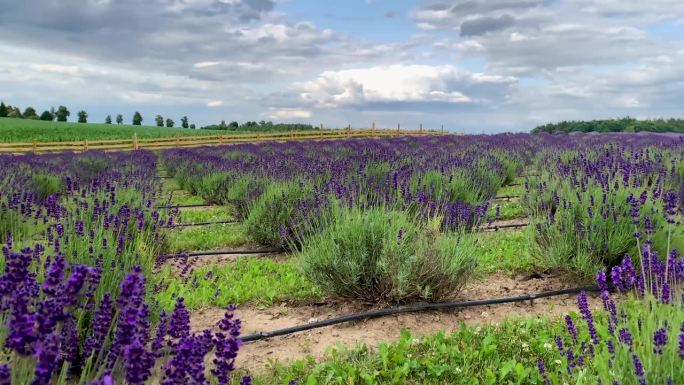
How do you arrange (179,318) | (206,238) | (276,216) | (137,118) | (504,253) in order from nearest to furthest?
(179,318)
(504,253)
(276,216)
(206,238)
(137,118)

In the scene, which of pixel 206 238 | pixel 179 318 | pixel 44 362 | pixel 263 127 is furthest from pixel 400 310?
pixel 263 127

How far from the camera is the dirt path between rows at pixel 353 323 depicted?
3.70 metres

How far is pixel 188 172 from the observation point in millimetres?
12562

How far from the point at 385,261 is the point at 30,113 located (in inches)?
2517

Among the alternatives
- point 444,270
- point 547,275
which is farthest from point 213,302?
point 547,275

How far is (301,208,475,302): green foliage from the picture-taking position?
13.7 feet

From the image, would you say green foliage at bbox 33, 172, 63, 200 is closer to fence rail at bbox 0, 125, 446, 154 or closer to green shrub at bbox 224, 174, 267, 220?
green shrub at bbox 224, 174, 267, 220

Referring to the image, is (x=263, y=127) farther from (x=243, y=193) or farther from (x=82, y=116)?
(x=243, y=193)

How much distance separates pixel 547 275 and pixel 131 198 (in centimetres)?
439

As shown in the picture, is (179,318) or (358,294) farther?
(358,294)

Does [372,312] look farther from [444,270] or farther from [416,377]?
[416,377]

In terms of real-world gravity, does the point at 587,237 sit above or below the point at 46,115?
below

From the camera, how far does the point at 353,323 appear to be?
4086 mm

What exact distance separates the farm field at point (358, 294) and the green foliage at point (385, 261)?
0.01m
